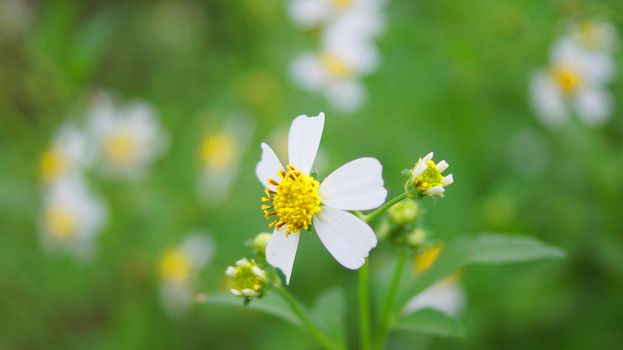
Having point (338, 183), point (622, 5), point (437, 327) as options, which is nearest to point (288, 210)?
point (338, 183)

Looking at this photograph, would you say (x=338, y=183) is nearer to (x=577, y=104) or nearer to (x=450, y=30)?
(x=577, y=104)

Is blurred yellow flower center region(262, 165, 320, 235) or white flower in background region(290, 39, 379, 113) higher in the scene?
white flower in background region(290, 39, 379, 113)

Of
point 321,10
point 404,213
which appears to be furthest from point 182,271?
point 404,213

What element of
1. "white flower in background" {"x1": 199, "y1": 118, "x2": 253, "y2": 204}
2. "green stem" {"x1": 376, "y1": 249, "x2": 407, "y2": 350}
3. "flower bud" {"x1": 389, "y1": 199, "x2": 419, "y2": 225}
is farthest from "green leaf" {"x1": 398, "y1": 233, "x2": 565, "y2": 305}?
"white flower in background" {"x1": 199, "y1": 118, "x2": 253, "y2": 204}

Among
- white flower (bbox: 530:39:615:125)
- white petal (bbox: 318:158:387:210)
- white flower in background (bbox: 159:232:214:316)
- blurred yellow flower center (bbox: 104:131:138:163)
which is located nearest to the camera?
white petal (bbox: 318:158:387:210)

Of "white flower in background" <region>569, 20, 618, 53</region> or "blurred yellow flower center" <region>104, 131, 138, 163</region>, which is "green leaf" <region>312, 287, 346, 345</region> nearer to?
"white flower in background" <region>569, 20, 618, 53</region>

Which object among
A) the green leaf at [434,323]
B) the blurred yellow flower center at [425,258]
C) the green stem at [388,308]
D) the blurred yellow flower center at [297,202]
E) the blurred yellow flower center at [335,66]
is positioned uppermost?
the blurred yellow flower center at [335,66]

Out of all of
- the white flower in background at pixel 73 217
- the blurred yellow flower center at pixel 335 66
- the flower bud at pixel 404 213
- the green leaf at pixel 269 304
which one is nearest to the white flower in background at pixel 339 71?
the blurred yellow flower center at pixel 335 66

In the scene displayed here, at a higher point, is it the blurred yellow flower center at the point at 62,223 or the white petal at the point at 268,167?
the blurred yellow flower center at the point at 62,223

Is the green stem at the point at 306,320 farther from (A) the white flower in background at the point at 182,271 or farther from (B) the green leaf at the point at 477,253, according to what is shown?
(A) the white flower in background at the point at 182,271
